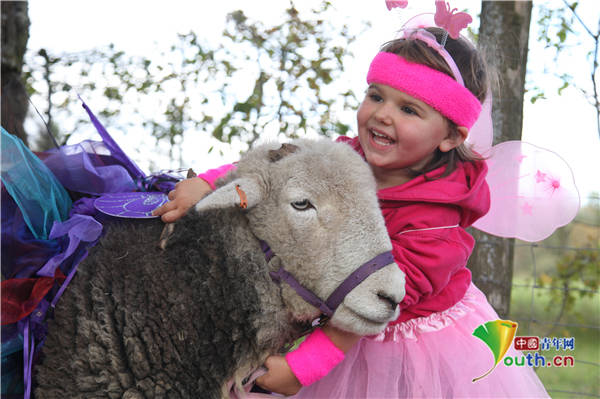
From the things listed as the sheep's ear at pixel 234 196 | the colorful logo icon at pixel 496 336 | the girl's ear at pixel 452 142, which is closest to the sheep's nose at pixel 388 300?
the sheep's ear at pixel 234 196

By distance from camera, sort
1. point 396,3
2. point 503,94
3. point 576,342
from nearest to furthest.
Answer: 1. point 396,3
2. point 503,94
3. point 576,342

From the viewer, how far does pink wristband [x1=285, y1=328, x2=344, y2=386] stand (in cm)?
179

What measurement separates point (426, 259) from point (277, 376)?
744 mm

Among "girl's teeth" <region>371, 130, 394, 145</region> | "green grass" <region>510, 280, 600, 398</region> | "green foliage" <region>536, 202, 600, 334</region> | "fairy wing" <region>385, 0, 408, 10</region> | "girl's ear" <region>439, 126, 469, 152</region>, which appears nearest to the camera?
"girl's teeth" <region>371, 130, 394, 145</region>

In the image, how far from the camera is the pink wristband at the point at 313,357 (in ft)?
5.89

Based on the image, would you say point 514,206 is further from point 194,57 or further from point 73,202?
point 194,57

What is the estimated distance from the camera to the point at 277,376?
5.86 feet

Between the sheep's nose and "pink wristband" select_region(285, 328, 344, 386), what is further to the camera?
"pink wristband" select_region(285, 328, 344, 386)

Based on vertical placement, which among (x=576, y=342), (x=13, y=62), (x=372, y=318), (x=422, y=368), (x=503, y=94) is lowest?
(x=576, y=342)

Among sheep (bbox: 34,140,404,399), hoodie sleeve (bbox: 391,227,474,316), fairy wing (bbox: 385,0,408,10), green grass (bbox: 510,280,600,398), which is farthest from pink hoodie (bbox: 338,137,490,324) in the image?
green grass (bbox: 510,280,600,398)

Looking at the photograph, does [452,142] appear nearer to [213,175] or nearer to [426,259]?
[426,259]

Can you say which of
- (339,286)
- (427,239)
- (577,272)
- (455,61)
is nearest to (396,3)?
(455,61)

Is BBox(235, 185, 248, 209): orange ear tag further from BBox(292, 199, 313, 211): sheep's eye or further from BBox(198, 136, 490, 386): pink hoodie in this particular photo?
BBox(198, 136, 490, 386): pink hoodie

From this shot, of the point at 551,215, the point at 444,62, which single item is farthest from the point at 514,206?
the point at 444,62
